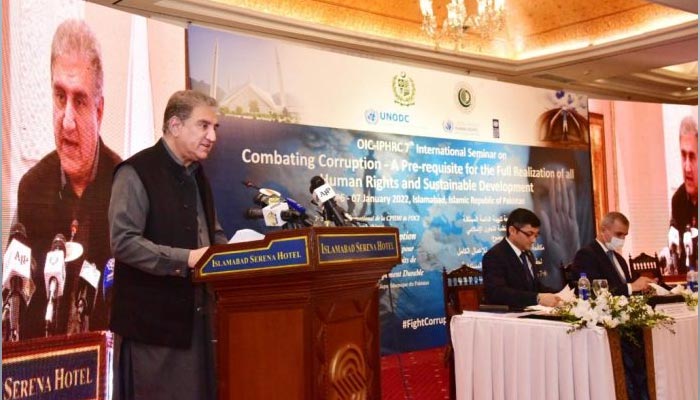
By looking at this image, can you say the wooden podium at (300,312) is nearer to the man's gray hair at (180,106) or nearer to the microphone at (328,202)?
the microphone at (328,202)

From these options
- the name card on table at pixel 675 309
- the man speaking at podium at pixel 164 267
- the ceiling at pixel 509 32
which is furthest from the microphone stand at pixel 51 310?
the name card on table at pixel 675 309

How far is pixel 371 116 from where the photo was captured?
642 cm

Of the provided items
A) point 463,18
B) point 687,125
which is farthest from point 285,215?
point 687,125

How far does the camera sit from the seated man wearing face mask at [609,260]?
5015mm

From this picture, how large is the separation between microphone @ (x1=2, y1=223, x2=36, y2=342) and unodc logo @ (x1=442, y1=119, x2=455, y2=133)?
4.20 metres

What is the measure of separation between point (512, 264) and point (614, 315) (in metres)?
1.03

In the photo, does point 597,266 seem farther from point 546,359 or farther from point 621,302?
point 546,359

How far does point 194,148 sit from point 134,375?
86 cm

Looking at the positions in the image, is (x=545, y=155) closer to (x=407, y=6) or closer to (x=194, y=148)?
(x=407, y=6)

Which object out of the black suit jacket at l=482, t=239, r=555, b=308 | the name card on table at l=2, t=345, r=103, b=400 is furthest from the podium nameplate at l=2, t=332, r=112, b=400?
the black suit jacket at l=482, t=239, r=555, b=308

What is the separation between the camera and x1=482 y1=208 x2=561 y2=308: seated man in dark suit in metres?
4.44

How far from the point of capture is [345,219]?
248 centimetres

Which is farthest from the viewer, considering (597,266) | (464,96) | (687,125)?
(687,125)

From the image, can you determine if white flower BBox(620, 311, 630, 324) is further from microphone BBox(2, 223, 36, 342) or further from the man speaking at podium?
microphone BBox(2, 223, 36, 342)
